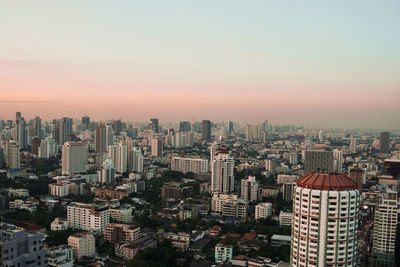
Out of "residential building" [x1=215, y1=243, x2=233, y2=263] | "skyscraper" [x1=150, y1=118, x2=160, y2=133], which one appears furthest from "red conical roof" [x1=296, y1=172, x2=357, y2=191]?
"skyscraper" [x1=150, y1=118, x2=160, y2=133]

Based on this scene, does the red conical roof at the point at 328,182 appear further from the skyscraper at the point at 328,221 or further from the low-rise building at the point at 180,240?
the low-rise building at the point at 180,240

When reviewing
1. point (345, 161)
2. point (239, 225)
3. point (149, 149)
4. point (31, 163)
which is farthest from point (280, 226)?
point (149, 149)

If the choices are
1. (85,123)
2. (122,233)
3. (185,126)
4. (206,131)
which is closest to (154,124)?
(185,126)

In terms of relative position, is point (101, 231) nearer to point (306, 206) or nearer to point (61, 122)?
point (306, 206)

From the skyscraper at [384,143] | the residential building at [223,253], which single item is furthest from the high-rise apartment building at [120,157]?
the skyscraper at [384,143]

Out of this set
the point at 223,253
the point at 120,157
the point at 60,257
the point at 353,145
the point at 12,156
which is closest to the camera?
the point at 60,257

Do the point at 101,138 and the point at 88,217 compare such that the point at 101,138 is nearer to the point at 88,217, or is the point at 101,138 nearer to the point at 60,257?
the point at 88,217
